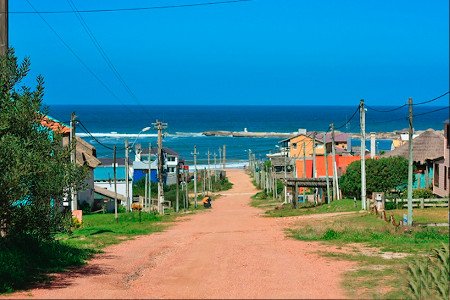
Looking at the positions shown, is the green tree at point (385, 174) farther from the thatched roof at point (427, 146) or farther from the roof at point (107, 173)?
the roof at point (107, 173)

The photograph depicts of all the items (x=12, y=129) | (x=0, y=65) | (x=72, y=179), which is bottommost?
(x=72, y=179)

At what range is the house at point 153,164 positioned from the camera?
3713 inches

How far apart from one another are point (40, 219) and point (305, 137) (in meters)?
85.5

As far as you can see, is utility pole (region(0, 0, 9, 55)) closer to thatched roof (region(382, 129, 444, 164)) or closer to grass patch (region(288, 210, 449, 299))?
grass patch (region(288, 210, 449, 299))

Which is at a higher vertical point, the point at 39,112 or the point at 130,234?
the point at 39,112

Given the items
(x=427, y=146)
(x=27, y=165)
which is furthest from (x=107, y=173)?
(x=27, y=165)

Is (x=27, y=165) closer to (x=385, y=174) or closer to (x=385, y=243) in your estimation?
(x=385, y=243)

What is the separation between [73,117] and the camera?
34062 millimetres

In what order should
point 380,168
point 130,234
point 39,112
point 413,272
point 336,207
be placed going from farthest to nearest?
point 380,168
point 336,207
point 130,234
point 39,112
point 413,272

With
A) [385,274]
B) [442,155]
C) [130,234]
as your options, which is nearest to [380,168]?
[442,155]

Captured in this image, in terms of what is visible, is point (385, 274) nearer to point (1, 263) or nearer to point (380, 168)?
point (1, 263)

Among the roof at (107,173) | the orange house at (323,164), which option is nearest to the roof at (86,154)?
the roof at (107,173)

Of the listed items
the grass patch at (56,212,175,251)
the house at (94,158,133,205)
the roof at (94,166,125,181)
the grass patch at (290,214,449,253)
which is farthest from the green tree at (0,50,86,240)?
the roof at (94,166,125,181)

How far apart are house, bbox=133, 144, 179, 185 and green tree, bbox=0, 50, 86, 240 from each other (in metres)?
74.2
